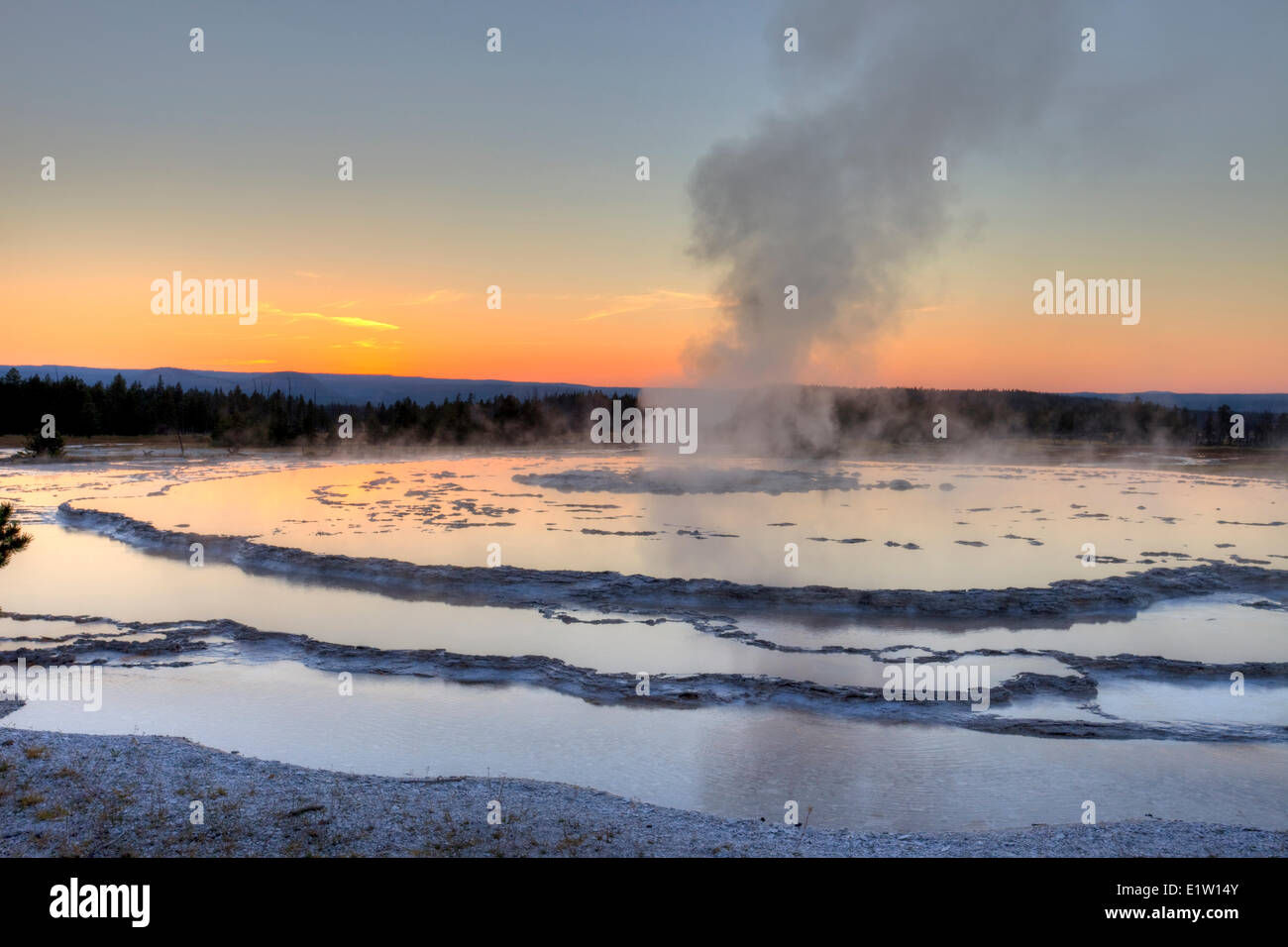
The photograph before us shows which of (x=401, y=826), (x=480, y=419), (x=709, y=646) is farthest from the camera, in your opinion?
(x=480, y=419)

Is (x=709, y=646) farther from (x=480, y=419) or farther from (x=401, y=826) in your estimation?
(x=480, y=419)

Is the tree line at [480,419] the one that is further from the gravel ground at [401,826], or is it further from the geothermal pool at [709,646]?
the gravel ground at [401,826]

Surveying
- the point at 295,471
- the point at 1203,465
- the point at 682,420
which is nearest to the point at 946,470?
the point at 682,420

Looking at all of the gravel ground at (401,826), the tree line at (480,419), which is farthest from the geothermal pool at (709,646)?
the tree line at (480,419)

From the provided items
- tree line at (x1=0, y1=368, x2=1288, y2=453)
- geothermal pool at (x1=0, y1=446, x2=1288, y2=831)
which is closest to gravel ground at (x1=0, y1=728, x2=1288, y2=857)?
geothermal pool at (x1=0, y1=446, x2=1288, y2=831)

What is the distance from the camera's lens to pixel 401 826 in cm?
658

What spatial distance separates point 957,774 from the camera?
338 inches

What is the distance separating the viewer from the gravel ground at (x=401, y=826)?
6.21 meters

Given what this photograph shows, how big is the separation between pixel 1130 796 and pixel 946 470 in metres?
39.9

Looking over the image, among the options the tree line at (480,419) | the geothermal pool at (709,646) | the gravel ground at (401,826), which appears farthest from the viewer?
the tree line at (480,419)

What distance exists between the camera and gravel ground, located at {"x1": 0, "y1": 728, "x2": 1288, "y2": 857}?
6215 mm

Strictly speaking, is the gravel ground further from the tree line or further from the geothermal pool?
the tree line

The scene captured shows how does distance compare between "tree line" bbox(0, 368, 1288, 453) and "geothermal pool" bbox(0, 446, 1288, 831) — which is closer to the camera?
"geothermal pool" bbox(0, 446, 1288, 831)

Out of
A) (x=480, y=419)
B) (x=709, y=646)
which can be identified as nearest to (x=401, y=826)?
(x=709, y=646)
